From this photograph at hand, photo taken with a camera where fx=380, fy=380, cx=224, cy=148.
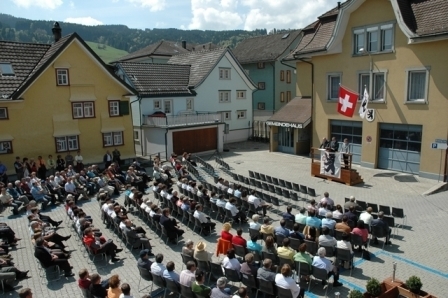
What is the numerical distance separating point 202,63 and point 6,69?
17205mm

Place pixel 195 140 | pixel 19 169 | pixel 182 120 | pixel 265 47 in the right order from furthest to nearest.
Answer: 1. pixel 265 47
2. pixel 195 140
3. pixel 182 120
4. pixel 19 169

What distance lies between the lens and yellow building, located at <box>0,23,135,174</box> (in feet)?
74.7

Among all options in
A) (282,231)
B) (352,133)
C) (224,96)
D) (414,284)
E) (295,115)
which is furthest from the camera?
(224,96)

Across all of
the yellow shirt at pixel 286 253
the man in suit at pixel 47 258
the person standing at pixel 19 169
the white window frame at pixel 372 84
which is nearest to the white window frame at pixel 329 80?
the white window frame at pixel 372 84

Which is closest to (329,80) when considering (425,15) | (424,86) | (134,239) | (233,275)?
(424,86)

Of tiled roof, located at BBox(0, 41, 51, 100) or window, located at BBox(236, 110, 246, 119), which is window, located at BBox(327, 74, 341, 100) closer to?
window, located at BBox(236, 110, 246, 119)

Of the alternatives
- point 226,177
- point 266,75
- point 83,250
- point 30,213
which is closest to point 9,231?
point 30,213

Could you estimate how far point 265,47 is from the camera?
155ft

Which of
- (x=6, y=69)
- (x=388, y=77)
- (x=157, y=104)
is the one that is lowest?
(x=157, y=104)

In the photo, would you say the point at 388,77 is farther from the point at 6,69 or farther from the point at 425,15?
the point at 6,69

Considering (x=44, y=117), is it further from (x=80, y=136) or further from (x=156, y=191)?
(x=156, y=191)

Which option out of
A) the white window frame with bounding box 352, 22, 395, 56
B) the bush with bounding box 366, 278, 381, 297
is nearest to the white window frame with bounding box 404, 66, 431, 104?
the white window frame with bounding box 352, 22, 395, 56

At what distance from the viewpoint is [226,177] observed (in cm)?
2294

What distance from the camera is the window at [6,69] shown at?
2336 centimetres
